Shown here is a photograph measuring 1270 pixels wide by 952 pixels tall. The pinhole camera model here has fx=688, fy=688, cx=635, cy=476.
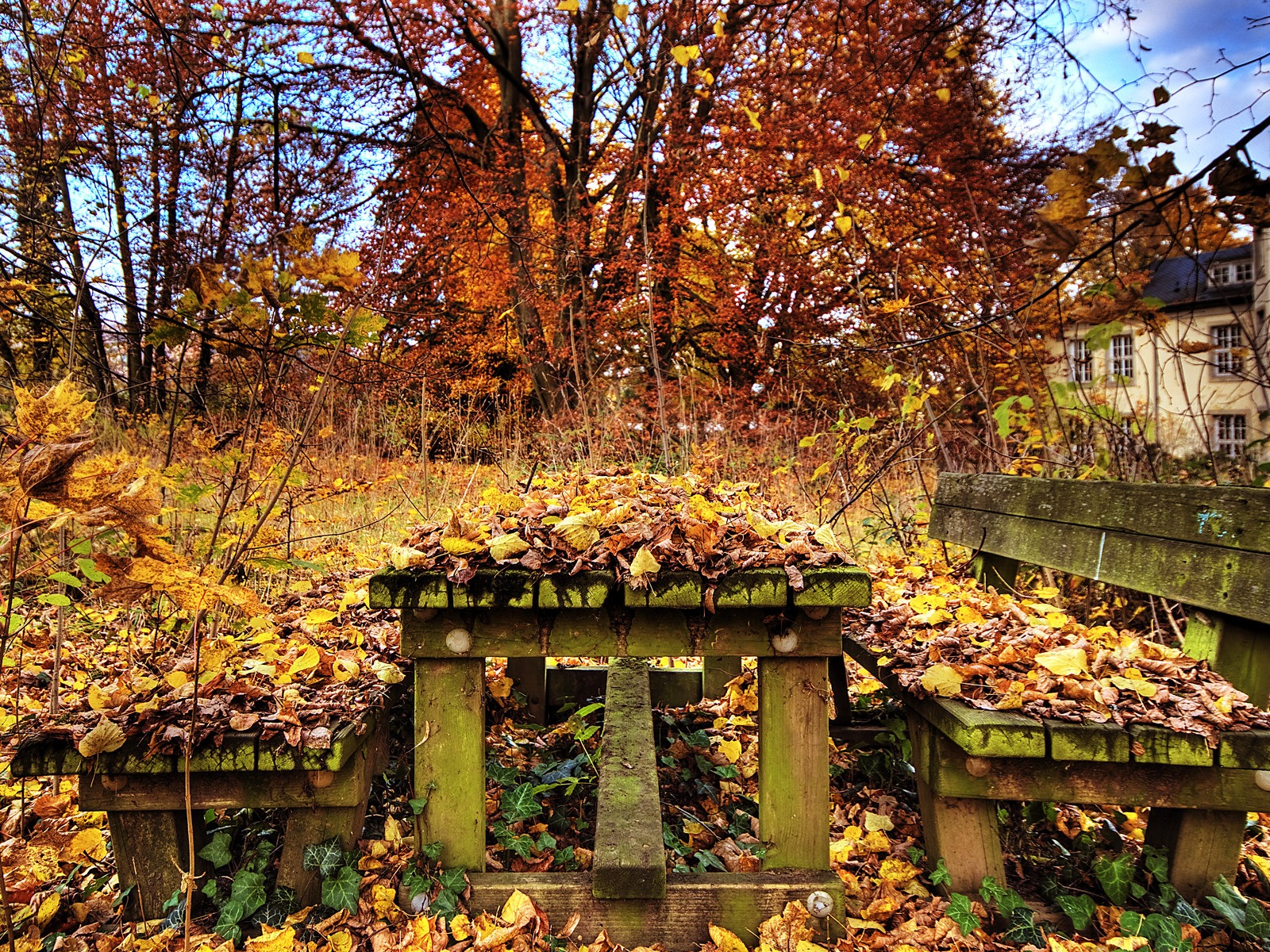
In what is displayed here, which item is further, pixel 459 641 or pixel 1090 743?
pixel 459 641

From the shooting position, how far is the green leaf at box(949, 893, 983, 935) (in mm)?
1484

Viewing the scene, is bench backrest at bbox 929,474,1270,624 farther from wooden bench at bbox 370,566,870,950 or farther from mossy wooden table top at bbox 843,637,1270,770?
wooden bench at bbox 370,566,870,950

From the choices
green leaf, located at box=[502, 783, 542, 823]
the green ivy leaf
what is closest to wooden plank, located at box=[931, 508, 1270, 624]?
the green ivy leaf

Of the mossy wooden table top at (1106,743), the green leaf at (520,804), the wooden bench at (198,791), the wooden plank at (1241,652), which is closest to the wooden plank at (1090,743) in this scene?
the mossy wooden table top at (1106,743)

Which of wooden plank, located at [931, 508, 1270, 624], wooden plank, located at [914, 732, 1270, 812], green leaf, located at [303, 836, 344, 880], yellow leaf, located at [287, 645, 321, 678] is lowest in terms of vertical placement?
green leaf, located at [303, 836, 344, 880]

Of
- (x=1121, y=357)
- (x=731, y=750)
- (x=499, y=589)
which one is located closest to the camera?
(x=499, y=589)

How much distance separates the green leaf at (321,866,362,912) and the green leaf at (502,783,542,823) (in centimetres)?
42

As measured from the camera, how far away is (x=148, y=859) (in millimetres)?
1492

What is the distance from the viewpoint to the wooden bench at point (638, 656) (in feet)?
4.72

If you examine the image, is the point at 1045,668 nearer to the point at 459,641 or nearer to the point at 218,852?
the point at 459,641

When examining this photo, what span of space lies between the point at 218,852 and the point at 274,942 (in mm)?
342

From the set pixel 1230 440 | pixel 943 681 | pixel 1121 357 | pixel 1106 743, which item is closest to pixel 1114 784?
pixel 1106 743

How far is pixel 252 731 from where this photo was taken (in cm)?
145

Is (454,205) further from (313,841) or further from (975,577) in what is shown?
(313,841)
